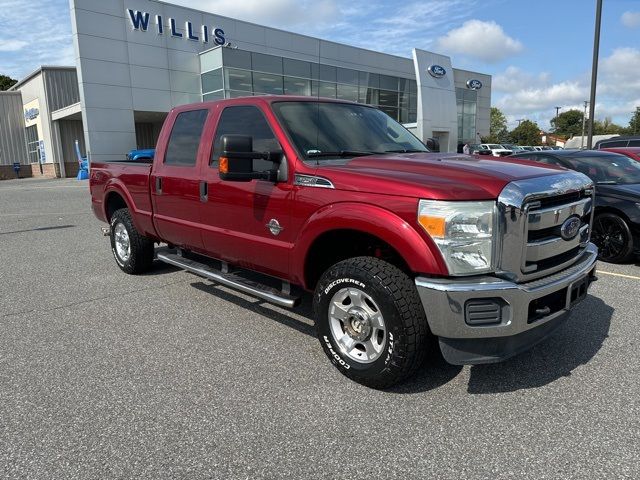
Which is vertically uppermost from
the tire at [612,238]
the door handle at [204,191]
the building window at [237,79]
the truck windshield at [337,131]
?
the building window at [237,79]

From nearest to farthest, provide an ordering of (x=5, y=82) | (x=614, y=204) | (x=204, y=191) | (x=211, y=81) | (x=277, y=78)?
(x=204, y=191)
(x=614, y=204)
(x=211, y=81)
(x=277, y=78)
(x=5, y=82)

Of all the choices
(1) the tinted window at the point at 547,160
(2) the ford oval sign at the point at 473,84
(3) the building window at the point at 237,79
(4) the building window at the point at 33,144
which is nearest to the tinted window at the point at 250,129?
(1) the tinted window at the point at 547,160

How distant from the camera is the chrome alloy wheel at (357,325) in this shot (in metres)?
3.19

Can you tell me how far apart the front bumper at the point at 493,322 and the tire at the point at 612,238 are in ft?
13.5

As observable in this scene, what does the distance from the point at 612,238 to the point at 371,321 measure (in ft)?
16.3

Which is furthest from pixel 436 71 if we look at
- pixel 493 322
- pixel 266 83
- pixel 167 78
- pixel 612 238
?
pixel 493 322

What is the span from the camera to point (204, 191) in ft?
14.6

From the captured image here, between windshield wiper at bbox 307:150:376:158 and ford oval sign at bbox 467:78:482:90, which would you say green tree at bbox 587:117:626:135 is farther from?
windshield wiper at bbox 307:150:376:158

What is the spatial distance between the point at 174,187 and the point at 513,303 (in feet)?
11.2

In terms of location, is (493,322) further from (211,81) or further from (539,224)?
(211,81)

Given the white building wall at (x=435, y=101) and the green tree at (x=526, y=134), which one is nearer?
the white building wall at (x=435, y=101)

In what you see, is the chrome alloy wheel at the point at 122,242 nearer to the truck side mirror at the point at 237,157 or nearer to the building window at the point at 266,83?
the truck side mirror at the point at 237,157

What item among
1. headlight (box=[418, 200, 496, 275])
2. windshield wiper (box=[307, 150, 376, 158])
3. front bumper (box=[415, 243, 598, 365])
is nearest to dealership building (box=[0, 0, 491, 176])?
windshield wiper (box=[307, 150, 376, 158])

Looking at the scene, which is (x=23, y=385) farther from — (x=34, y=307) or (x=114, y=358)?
(x=34, y=307)
